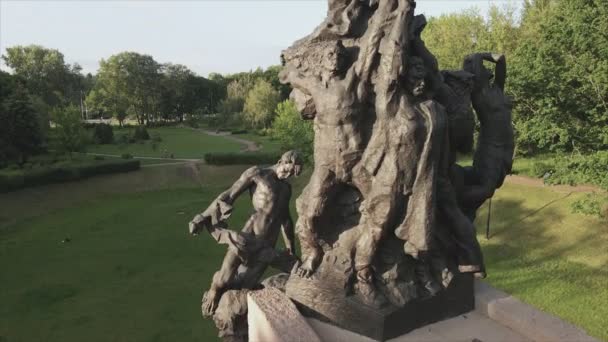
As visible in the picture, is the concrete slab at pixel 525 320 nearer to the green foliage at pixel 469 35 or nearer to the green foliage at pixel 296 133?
the green foliage at pixel 296 133

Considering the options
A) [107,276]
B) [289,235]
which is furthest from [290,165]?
[107,276]

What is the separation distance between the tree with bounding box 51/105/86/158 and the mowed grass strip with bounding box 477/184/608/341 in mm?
26396

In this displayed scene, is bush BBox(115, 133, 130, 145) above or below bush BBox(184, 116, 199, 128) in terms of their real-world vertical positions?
below

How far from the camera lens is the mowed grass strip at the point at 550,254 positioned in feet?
41.4

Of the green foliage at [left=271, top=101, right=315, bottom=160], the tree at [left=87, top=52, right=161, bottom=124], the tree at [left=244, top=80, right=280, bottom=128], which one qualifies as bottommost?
the green foliage at [left=271, top=101, right=315, bottom=160]

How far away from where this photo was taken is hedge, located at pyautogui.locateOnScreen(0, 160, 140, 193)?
26156mm

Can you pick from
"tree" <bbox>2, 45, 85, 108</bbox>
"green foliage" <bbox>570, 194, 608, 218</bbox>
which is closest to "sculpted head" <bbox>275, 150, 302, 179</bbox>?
"green foliage" <bbox>570, 194, 608, 218</bbox>

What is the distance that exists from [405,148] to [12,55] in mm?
64346

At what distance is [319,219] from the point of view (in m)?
5.86

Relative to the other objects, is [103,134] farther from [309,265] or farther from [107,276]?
[309,265]

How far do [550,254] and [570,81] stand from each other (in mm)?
6051

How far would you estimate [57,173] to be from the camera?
92.7ft

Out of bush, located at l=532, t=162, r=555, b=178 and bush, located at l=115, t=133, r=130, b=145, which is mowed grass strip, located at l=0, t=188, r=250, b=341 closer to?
bush, located at l=532, t=162, r=555, b=178

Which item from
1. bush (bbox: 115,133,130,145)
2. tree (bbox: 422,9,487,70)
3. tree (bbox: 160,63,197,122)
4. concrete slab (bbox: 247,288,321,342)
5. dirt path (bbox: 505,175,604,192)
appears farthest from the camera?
tree (bbox: 160,63,197,122)
